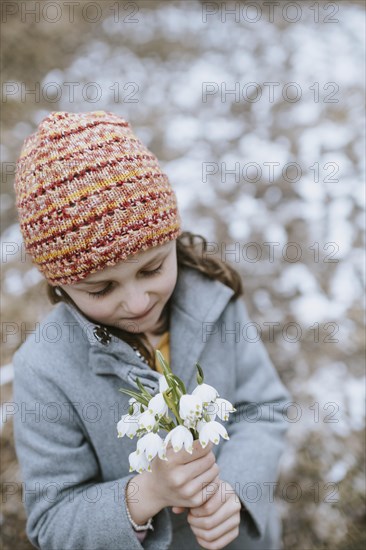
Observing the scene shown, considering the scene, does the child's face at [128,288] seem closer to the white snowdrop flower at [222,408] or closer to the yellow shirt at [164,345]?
the yellow shirt at [164,345]

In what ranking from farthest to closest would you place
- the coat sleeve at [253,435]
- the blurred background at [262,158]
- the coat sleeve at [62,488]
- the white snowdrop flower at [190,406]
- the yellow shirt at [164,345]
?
the blurred background at [262,158]
the yellow shirt at [164,345]
the coat sleeve at [253,435]
the coat sleeve at [62,488]
the white snowdrop flower at [190,406]

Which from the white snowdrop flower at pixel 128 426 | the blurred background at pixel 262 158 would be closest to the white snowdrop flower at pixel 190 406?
the white snowdrop flower at pixel 128 426

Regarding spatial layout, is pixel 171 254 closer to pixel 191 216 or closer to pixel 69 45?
pixel 191 216

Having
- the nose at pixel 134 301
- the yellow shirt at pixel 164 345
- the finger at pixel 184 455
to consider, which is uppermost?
the nose at pixel 134 301

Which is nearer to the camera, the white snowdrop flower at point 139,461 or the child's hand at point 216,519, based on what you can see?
the white snowdrop flower at point 139,461

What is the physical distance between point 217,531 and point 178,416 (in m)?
0.47

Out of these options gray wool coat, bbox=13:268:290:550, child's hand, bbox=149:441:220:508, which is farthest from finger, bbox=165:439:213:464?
gray wool coat, bbox=13:268:290:550

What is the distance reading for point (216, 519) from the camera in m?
1.32

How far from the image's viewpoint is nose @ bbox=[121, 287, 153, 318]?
4.30 ft

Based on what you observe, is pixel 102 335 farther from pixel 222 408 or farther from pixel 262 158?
pixel 262 158

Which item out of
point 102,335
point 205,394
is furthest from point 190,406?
point 102,335

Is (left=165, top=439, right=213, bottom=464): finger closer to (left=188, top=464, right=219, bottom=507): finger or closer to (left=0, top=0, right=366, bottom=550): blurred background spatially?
(left=188, top=464, right=219, bottom=507): finger

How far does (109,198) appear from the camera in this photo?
123 centimetres

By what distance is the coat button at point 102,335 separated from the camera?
140cm
